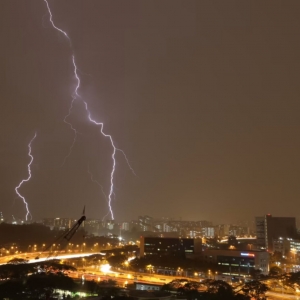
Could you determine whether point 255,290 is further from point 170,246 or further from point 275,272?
point 170,246

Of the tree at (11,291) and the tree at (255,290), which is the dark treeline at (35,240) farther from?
the tree at (255,290)

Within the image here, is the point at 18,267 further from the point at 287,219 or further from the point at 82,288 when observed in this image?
the point at 287,219

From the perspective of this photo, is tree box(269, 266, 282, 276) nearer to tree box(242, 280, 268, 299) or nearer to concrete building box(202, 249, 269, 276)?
concrete building box(202, 249, 269, 276)

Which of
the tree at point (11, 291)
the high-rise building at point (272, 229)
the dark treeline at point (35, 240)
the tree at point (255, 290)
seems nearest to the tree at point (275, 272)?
the tree at point (255, 290)

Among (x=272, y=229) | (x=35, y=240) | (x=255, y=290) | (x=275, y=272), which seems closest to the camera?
(x=255, y=290)

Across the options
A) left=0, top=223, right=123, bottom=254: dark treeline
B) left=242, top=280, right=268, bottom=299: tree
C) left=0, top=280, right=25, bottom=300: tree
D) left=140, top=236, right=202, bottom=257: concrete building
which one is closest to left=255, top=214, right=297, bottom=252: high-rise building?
left=140, top=236, right=202, bottom=257: concrete building

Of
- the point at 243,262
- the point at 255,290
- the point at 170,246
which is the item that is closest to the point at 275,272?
the point at 243,262

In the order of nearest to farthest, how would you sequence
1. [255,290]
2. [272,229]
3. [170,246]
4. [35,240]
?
[255,290], [170,246], [35,240], [272,229]
